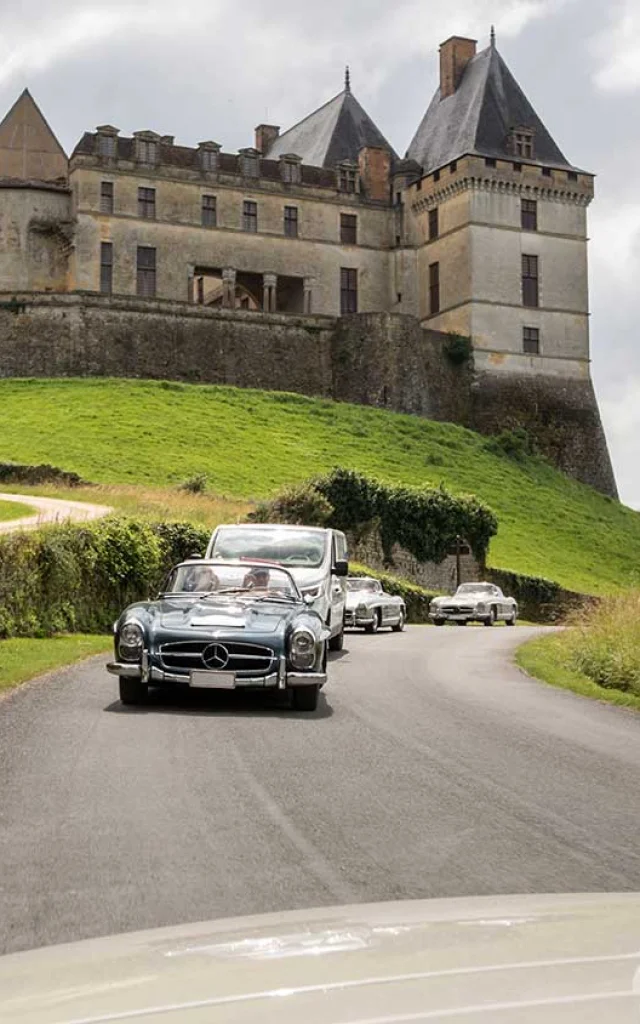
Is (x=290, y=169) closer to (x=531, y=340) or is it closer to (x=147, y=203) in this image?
(x=147, y=203)

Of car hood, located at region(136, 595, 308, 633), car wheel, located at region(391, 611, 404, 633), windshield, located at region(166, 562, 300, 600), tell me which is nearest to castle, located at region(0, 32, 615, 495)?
car wheel, located at region(391, 611, 404, 633)

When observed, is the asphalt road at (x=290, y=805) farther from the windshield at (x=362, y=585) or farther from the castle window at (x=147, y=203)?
the castle window at (x=147, y=203)

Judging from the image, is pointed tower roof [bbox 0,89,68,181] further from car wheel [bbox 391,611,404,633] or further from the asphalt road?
the asphalt road

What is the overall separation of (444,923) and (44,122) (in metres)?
78.7

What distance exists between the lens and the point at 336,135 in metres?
81.1

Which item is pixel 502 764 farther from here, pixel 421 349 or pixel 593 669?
pixel 421 349

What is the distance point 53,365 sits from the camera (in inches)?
2544

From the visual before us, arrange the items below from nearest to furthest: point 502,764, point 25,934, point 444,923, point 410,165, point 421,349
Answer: point 444,923 < point 25,934 < point 502,764 < point 421,349 < point 410,165

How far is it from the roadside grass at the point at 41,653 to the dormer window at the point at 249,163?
5661 cm

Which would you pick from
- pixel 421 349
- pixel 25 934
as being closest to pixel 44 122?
pixel 421 349

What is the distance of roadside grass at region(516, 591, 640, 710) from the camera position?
53.7 ft

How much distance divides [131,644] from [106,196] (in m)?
60.7

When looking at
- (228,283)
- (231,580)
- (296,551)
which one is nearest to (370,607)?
(296,551)

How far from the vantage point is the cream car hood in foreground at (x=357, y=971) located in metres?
2.28
